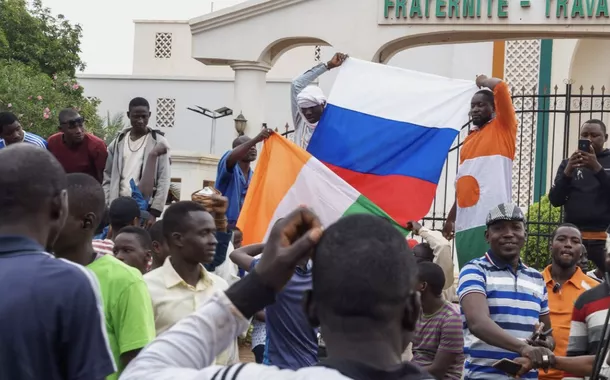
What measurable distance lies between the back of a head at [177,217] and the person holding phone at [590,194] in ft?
15.2

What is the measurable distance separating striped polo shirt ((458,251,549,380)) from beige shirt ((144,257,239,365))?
1.50 metres

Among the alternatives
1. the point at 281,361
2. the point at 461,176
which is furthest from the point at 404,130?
the point at 281,361

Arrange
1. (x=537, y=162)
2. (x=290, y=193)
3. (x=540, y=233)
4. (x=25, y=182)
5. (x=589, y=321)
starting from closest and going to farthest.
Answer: (x=25, y=182) < (x=589, y=321) < (x=290, y=193) < (x=540, y=233) < (x=537, y=162)

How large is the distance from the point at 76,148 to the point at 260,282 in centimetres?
776

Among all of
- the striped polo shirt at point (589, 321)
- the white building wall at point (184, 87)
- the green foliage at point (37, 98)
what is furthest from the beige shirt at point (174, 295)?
the white building wall at point (184, 87)

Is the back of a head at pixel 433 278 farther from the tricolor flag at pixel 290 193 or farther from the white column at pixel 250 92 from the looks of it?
the white column at pixel 250 92

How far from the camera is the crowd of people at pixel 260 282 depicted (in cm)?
265

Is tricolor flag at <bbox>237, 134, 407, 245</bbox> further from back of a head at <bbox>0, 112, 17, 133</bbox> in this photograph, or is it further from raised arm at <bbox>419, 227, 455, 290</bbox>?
back of a head at <bbox>0, 112, 17, 133</bbox>

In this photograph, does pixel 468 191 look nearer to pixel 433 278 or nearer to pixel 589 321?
pixel 433 278

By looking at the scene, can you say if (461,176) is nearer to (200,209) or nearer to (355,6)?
(200,209)

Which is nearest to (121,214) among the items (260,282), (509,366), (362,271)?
(509,366)

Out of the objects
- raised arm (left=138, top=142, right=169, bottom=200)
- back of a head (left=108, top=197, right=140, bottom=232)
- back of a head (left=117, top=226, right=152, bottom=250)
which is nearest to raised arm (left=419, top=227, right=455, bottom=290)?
back of a head (left=108, top=197, right=140, bottom=232)

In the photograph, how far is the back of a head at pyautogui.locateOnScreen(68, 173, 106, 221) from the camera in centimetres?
499

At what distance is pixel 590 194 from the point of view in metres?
9.96
